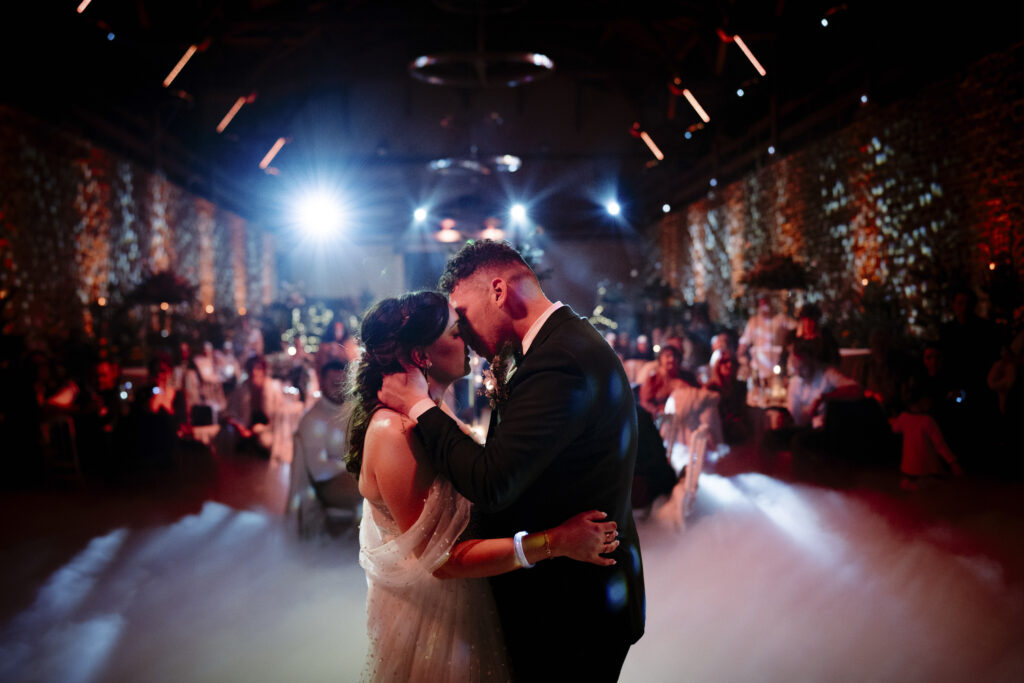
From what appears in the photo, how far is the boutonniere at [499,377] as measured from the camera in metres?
1.84

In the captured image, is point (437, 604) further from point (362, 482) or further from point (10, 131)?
point (10, 131)

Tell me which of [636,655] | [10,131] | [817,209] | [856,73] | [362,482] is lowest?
[636,655]

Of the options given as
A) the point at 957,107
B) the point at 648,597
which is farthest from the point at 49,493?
the point at 957,107

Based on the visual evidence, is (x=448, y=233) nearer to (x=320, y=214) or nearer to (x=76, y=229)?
(x=320, y=214)

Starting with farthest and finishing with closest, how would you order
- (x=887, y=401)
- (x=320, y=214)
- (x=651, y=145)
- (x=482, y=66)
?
(x=320, y=214) → (x=651, y=145) → (x=482, y=66) → (x=887, y=401)

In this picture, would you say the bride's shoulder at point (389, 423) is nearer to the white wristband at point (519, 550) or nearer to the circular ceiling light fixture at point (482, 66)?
Answer: the white wristband at point (519, 550)

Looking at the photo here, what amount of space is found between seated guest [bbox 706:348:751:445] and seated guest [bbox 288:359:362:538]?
13.1ft

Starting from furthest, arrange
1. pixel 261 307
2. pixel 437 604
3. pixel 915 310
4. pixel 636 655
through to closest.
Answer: pixel 261 307 → pixel 915 310 → pixel 636 655 → pixel 437 604

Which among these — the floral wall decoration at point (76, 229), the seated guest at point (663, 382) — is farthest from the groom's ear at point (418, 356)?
the floral wall decoration at point (76, 229)

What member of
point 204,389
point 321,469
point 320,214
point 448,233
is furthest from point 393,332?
point 320,214

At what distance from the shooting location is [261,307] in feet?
55.3

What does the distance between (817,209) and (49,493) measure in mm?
8146

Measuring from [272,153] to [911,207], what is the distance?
1246 centimetres

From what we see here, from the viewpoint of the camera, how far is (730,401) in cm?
776
